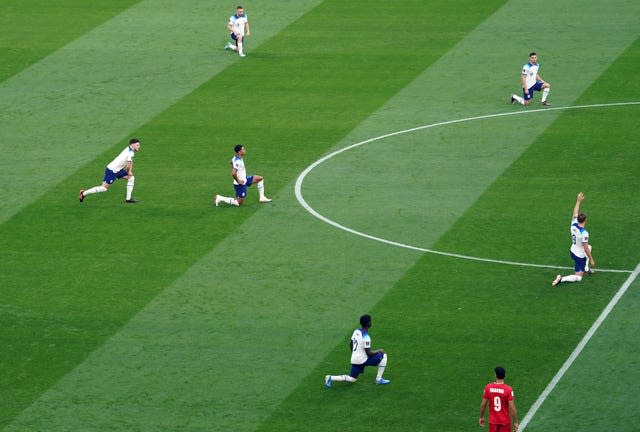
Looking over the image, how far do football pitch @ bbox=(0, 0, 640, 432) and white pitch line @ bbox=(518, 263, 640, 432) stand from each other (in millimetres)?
68

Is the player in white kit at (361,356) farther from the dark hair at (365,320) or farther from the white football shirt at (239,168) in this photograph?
the white football shirt at (239,168)

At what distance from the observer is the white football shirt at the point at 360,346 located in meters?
26.5

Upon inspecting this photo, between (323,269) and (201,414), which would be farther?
(323,269)

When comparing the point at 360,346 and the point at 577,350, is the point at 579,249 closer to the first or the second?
the point at 577,350

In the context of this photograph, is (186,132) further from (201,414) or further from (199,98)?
(201,414)

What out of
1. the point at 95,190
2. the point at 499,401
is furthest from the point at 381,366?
the point at 95,190

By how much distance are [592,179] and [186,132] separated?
39.0 ft

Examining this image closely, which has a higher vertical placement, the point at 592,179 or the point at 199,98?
Result: the point at 199,98

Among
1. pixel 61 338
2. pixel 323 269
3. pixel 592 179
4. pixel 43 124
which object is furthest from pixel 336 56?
pixel 61 338

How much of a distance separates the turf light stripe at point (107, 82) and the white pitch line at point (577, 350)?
49.5 feet

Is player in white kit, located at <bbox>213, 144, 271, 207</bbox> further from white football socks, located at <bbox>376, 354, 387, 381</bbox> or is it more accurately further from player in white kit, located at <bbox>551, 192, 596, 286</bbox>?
white football socks, located at <bbox>376, 354, 387, 381</bbox>

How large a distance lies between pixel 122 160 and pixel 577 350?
45.2 feet

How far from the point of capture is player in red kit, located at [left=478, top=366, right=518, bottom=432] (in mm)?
23734

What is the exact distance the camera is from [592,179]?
1464 inches
